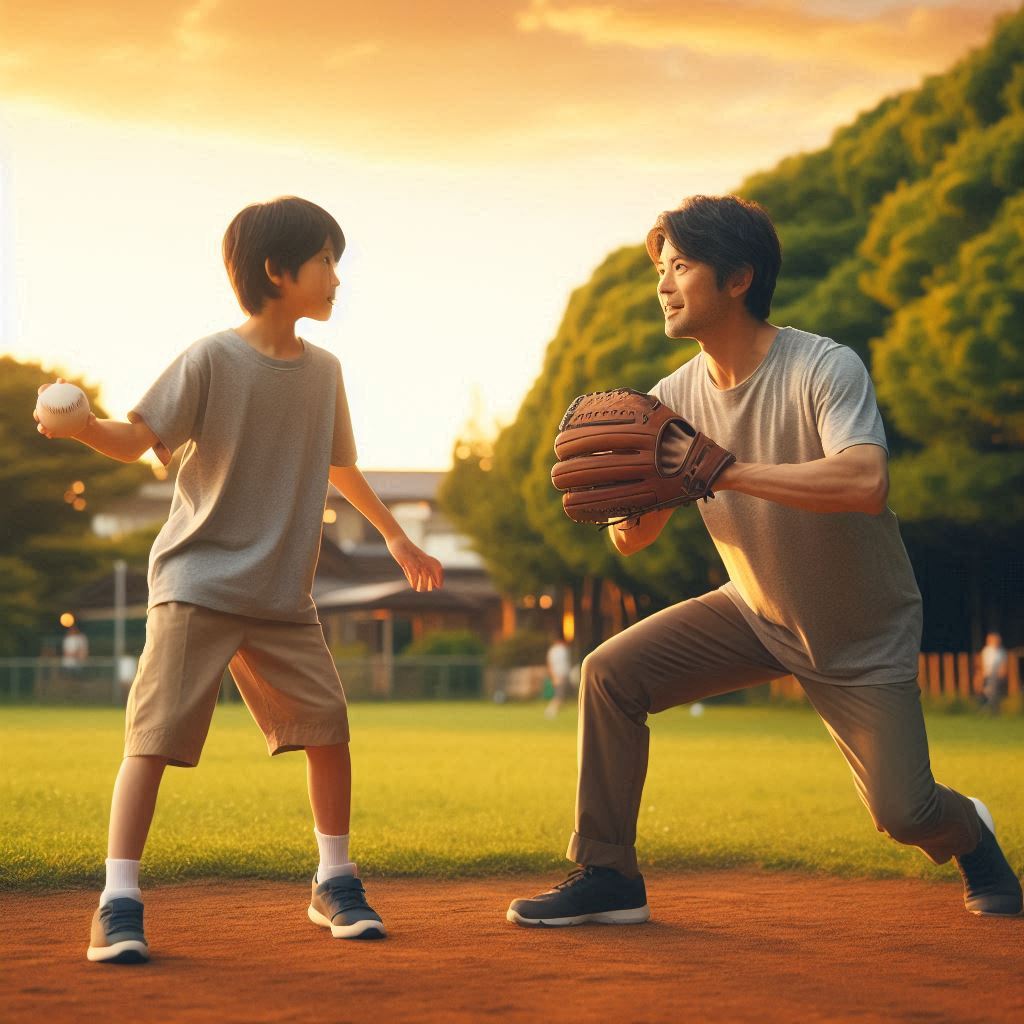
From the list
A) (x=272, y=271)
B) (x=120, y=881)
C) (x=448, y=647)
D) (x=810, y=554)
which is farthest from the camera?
(x=448, y=647)

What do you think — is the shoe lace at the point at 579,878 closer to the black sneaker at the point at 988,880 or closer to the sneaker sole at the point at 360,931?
the sneaker sole at the point at 360,931

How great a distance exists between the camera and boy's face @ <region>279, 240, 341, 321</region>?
5000 millimetres

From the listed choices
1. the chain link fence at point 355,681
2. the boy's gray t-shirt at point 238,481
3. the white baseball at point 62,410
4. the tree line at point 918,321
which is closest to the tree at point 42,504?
the chain link fence at point 355,681

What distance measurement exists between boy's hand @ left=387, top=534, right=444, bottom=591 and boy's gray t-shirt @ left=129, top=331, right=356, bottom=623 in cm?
51

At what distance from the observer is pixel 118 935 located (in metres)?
4.45

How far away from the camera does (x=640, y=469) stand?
4891 millimetres

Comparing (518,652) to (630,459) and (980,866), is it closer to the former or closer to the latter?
(980,866)

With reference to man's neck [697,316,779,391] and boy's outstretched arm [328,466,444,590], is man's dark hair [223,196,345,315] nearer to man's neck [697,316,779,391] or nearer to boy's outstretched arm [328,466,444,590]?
boy's outstretched arm [328,466,444,590]

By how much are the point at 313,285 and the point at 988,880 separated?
3.02 m

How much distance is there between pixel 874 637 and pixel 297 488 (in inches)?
75.3

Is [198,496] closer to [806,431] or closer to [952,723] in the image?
[806,431]

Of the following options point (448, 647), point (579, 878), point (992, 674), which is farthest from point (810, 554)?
point (448, 647)

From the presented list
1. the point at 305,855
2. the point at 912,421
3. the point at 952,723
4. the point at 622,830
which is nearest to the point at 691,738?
the point at 952,723

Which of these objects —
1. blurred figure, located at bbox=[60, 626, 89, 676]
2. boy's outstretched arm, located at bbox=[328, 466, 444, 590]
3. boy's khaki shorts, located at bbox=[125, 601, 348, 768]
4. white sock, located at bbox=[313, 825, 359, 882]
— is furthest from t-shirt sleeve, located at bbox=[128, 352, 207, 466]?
blurred figure, located at bbox=[60, 626, 89, 676]
